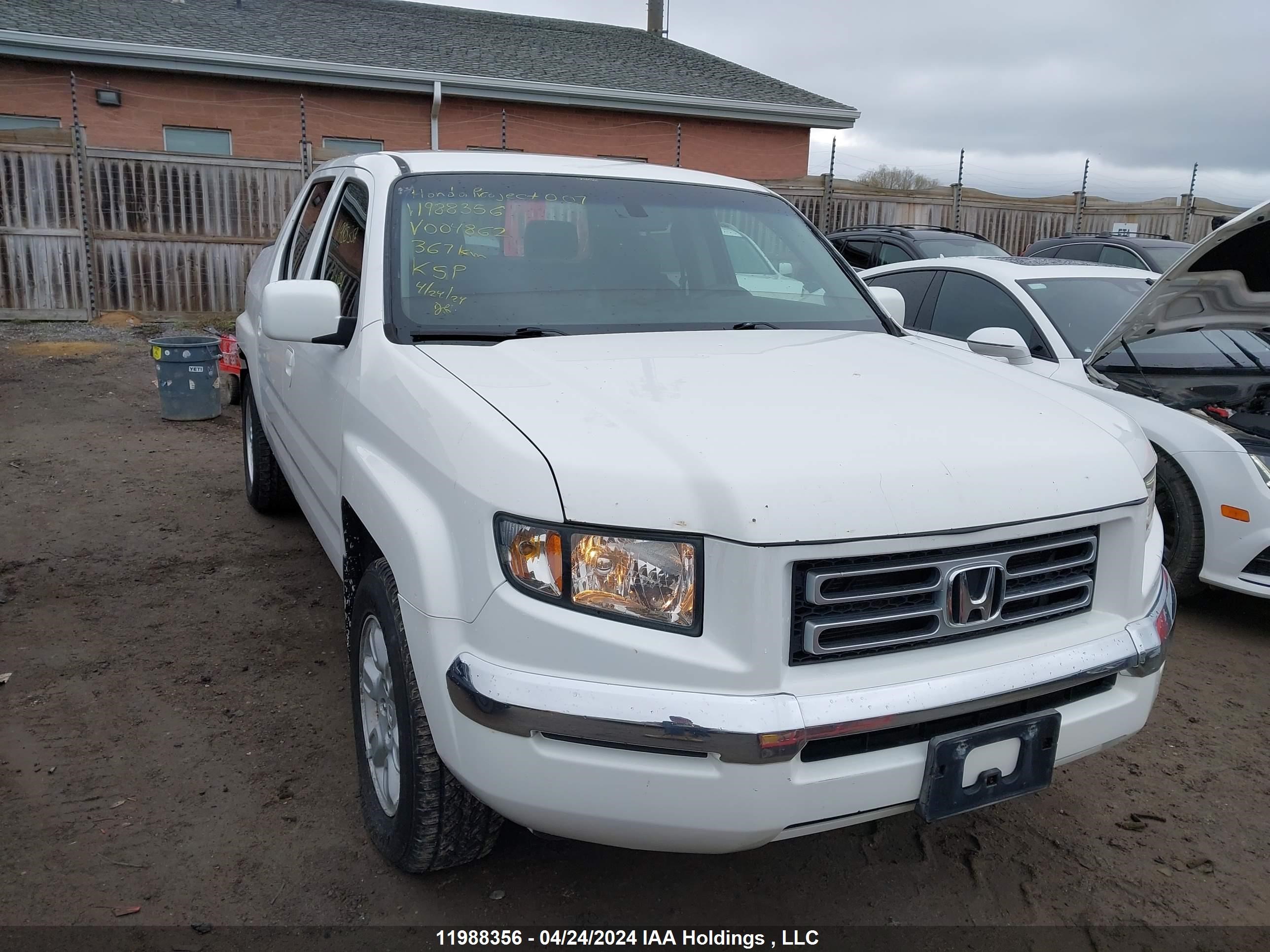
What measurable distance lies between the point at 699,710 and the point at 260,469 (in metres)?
4.15

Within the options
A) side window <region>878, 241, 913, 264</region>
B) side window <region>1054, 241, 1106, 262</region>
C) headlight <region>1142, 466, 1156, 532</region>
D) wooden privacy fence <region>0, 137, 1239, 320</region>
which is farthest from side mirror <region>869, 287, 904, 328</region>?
wooden privacy fence <region>0, 137, 1239, 320</region>

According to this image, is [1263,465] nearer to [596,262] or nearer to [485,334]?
[596,262]

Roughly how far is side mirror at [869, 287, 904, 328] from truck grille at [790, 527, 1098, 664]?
66.1 inches

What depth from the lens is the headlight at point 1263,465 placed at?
4121 millimetres

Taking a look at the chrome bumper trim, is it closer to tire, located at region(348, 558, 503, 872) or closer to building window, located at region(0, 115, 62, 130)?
tire, located at region(348, 558, 503, 872)

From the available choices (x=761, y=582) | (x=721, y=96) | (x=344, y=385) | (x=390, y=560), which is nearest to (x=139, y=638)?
(x=344, y=385)

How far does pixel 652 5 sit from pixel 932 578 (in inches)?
969

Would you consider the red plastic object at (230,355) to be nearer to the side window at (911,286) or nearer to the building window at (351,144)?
the side window at (911,286)

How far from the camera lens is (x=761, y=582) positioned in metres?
1.88

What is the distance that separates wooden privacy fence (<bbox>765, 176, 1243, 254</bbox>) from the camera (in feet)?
50.4

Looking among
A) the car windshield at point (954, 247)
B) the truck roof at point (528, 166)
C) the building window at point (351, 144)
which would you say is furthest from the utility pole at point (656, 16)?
the truck roof at point (528, 166)

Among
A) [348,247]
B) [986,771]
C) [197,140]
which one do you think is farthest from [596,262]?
[197,140]

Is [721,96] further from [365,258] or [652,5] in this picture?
[365,258]

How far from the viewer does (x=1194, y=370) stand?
16.5 ft
